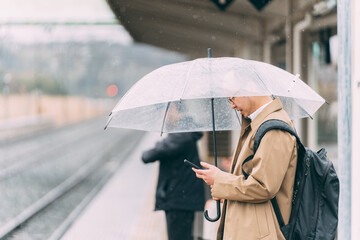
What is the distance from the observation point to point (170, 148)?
3.68 meters

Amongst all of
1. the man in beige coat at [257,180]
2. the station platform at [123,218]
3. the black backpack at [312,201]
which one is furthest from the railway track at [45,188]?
the black backpack at [312,201]

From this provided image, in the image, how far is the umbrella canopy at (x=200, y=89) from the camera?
7.98 feet

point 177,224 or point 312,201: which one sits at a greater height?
point 312,201

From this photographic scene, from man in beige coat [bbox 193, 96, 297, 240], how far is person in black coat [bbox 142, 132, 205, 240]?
1.34 m

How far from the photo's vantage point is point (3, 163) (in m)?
16.7

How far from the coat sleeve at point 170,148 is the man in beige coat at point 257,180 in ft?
4.35

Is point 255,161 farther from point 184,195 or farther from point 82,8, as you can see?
point 82,8

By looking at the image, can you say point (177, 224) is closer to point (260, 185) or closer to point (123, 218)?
point (260, 185)

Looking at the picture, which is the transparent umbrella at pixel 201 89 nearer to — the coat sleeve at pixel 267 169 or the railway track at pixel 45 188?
the coat sleeve at pixel 267 169

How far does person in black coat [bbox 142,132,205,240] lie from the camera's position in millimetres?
3693

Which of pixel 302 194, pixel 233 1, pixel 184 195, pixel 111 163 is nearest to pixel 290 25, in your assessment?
pixel 233 1

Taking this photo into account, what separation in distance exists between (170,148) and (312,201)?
159cm

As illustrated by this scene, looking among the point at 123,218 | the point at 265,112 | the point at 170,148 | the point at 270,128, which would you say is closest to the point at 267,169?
the point at 270,128

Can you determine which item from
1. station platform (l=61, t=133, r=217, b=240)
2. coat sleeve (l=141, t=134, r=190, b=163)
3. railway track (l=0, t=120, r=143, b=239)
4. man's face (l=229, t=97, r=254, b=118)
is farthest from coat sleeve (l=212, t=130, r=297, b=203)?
railway track (l=0, t=120, r=143, b=239)
